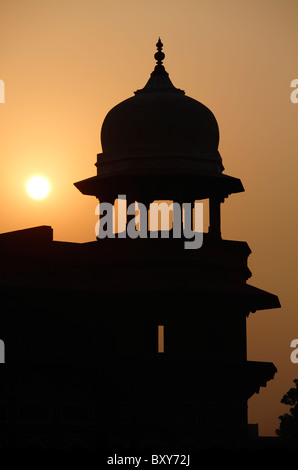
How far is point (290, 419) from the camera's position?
6569 centimetres

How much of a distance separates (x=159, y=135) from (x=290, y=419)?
87.0 feet

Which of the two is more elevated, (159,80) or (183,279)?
(159,80)

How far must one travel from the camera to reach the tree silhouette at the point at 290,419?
64.7 m

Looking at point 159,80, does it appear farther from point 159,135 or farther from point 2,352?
point 2,352

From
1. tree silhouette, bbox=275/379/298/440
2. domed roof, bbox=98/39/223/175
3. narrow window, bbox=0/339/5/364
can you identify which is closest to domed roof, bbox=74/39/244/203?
domed roof, bbox=98/39/223/175

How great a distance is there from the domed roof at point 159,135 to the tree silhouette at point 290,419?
23952 millimetres

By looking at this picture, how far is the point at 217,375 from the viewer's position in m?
41.1

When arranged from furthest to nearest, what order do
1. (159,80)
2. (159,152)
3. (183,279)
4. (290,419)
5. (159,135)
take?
(290,419), (159,80), (159,135), (159,152), (183,279)

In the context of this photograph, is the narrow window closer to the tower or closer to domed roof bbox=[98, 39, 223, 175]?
the tower

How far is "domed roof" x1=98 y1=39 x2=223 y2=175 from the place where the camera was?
43312mm

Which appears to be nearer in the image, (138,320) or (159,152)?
(138,320)

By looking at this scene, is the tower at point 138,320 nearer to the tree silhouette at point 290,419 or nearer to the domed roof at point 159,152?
the domed roof at point 159,152

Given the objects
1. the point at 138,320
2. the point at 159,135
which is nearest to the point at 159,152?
the point at 159,135
